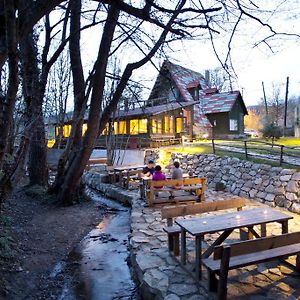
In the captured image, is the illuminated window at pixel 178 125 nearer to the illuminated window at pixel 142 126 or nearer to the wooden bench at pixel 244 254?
the illuminated window at pixel 142 126

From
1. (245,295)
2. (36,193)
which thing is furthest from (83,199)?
(245,295)

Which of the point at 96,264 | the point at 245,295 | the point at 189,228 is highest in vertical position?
the point at 189,228

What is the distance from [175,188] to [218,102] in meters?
22.2

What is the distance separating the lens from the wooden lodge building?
24.8 m

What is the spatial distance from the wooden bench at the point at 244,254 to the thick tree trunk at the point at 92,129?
6613mm

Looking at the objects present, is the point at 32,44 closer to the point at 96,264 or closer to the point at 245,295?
the point at 96,264

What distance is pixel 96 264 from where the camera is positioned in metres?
5.79

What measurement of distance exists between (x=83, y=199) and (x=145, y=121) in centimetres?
1531

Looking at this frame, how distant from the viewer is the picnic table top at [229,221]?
4223 millimetres

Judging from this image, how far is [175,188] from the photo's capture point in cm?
897

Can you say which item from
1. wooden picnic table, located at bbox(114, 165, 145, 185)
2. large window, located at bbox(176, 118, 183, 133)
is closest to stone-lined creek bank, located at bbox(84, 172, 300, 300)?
wooden picnic table, located at bbox(114, 165, 145, 185)

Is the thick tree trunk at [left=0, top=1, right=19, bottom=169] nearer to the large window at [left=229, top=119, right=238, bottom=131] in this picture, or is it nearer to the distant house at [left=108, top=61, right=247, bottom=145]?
the distant house at [left=108, top=61, right=247, bottom=145]

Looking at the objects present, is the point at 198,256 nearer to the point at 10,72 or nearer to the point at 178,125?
the point at 10,72

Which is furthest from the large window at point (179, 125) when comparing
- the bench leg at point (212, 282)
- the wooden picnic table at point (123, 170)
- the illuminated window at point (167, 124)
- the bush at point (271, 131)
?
the bench leg at point (212, 282)
